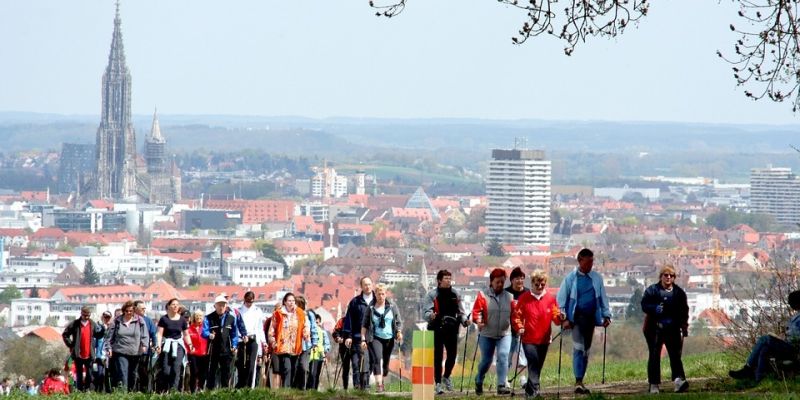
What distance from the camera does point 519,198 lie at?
537 ft

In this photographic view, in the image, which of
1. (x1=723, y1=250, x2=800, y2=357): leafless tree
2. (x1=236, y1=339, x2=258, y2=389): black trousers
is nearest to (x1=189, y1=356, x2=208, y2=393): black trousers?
(x1=236, y1=339, x2=258, y2=389): black trousers

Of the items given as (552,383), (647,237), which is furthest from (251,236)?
(552,383)

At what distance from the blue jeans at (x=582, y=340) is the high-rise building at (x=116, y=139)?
170m

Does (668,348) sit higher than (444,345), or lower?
higher

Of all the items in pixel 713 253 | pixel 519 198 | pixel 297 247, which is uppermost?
pixel 519 198

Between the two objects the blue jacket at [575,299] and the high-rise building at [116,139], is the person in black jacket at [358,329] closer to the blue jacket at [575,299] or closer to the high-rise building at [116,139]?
the blue jacket at [575,299]

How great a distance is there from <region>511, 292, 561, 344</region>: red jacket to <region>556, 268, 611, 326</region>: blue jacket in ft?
0.42

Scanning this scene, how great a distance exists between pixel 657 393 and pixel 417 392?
2519 millimetres

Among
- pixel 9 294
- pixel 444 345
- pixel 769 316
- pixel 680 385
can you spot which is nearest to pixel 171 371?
pixel 444 345

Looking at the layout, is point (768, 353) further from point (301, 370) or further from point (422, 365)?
point (301, 370)

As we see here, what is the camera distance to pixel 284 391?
1357cm

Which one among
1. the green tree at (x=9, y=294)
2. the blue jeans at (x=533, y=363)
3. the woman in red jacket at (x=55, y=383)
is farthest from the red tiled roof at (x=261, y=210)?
the blue jeans at (x=533, y=363)

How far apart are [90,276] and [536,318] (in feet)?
340

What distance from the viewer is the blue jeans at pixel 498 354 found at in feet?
45.8
